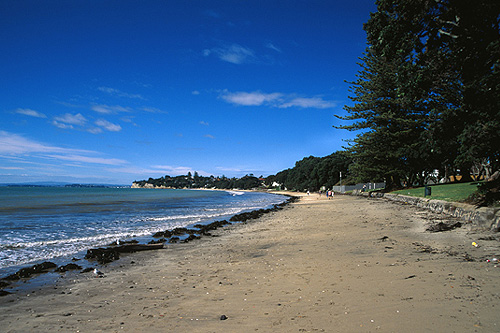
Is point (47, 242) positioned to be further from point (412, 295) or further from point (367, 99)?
point (367, 99)

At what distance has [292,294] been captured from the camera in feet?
15.1

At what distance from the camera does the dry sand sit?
3.54m

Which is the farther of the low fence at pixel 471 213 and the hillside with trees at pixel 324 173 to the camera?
the hillside with trees at pixel 324 173

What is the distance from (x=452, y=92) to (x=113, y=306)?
46.1 ft

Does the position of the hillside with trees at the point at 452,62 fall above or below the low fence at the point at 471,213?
above

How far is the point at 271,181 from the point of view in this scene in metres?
198

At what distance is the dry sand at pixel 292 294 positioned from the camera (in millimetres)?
3535

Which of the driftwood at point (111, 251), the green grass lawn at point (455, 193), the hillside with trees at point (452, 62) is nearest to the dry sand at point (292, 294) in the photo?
the driftwood at point (111, 251)

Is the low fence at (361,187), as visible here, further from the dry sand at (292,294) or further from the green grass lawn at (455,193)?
the dry sand at (292,294)

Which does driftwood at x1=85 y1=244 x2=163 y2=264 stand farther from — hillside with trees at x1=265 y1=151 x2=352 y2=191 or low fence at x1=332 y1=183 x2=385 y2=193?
hillside with trees at x1=265 y1=151 x2=352 y2=191

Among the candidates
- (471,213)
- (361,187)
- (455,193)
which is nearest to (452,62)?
(471,213)

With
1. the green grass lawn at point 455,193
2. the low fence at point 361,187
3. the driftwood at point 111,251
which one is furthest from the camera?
the low fence at point 361,187

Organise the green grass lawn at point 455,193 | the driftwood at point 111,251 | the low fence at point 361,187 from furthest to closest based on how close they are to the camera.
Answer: the low fence at point 361,187, the green grass lawn at point 455,193, the driftwood at point 111,251

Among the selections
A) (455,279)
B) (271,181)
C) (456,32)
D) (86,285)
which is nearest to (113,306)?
(86,285)
